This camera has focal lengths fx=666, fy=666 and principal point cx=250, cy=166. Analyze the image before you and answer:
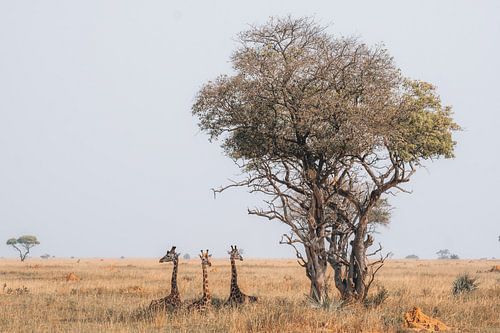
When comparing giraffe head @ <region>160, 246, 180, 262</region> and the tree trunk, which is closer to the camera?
giraffe head @ <region>160, 246, 180, 262</region>

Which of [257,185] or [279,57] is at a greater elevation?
[279,57]

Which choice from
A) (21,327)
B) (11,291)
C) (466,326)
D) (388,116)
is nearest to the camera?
(21,327)

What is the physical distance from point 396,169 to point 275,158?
4.34 meters

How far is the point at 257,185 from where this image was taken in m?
23.5

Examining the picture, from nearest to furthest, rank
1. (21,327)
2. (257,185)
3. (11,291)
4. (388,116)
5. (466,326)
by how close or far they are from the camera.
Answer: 1. (21,327)
2. (466,326)
3. (388,116)
4. (257,185)
5. (11,291)

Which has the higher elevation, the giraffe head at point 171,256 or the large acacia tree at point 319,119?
the large acacia tree at point 319,119

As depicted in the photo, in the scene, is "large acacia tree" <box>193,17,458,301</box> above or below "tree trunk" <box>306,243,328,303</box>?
above

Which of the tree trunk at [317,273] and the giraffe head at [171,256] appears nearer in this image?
the giraffe head at [171,256]

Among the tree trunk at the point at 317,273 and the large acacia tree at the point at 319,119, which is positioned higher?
the large acacia tree at the point at 319,119

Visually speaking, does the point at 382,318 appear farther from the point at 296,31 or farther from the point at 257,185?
the point at 296,31

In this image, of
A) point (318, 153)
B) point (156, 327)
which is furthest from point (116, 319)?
point (318, 153)

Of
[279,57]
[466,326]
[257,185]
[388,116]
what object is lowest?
[466,326]

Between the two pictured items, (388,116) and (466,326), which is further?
(388,116)

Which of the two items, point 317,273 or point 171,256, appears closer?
point 171,256
